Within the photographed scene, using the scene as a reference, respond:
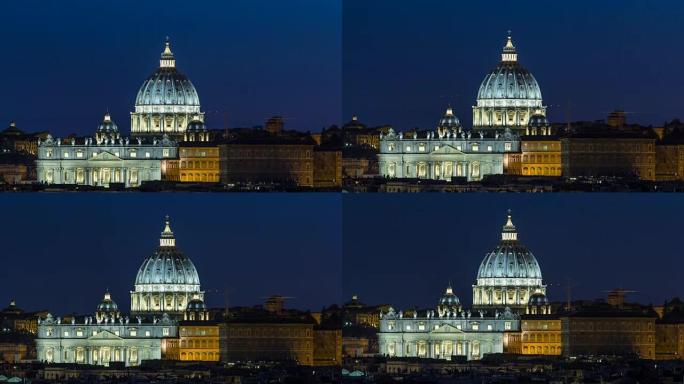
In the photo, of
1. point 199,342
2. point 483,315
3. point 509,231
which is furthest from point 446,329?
→ point 199,342

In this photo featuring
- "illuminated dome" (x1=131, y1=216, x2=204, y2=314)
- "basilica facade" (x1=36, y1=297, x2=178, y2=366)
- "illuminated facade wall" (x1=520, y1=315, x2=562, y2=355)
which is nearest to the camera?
"illuminated facade wall" (x1=520, y1=315, x2=562, y2=355)

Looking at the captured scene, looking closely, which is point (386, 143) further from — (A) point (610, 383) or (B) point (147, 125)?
(B) point (147, 125)

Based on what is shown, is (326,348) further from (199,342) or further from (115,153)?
(115,153)

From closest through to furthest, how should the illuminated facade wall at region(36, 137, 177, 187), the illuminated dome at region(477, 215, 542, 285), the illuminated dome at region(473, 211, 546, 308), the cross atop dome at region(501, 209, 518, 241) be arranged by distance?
the cross atop dome at region(501, 209, 518, 241)
the illuminated facade wall at region(36, 137, 177, 187)
the illuminated dome at region(477, 215, 542, 285)
the illuminated dome at region(473, 211, 546, 308)

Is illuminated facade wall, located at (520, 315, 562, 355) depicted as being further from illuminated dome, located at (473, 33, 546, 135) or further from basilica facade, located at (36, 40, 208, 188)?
illuminated dome, located at (473, 33, 546, 135)

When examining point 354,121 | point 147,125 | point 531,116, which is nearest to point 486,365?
point 354,121

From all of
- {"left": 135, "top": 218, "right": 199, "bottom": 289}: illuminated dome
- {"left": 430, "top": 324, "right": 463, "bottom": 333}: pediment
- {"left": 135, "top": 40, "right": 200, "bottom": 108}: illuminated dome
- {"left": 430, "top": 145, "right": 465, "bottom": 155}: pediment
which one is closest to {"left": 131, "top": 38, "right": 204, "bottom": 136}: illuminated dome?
{"left": 135, "top": 40, "right": 200, "bottom": 108}: illuminated dome

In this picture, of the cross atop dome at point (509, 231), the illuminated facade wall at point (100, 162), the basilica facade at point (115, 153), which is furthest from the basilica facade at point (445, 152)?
the illuminated facade wall at point (100, 162)
